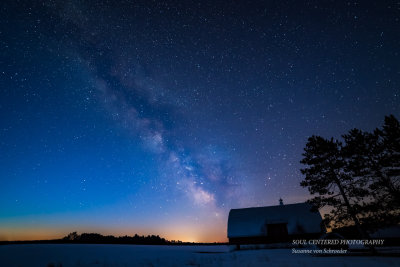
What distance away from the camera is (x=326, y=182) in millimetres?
16859

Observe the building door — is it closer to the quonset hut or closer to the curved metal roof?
the quonset hut

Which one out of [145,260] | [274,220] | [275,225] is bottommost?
[145,260]

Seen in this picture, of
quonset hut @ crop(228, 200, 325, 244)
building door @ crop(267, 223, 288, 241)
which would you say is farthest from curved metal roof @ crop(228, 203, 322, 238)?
building door @ crop(267, 223, 288, 241)

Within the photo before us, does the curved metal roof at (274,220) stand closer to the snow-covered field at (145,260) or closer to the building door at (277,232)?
the building door at (277,232)

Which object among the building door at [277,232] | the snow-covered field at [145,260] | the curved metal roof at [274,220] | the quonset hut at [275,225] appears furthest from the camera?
the building door at [277,232]

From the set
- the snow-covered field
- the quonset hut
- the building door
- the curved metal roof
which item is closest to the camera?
the snow-covered field

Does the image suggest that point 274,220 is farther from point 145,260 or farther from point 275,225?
point 145,260

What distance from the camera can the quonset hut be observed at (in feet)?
83.9

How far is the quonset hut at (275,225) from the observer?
2556 centimetres

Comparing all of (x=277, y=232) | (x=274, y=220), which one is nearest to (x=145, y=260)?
(x=277, y=232)

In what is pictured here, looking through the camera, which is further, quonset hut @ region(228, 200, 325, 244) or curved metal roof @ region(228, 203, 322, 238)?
curved metal roof @ region(228, 203, 322, 238)

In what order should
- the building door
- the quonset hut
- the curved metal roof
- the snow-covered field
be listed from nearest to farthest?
the snow-covered field < the quonset hut < the curved metal roof < the building door

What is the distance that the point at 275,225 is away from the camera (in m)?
27.5

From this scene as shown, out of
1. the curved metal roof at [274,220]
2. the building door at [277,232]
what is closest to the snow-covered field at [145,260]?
the curved metal roof at [274,220]
